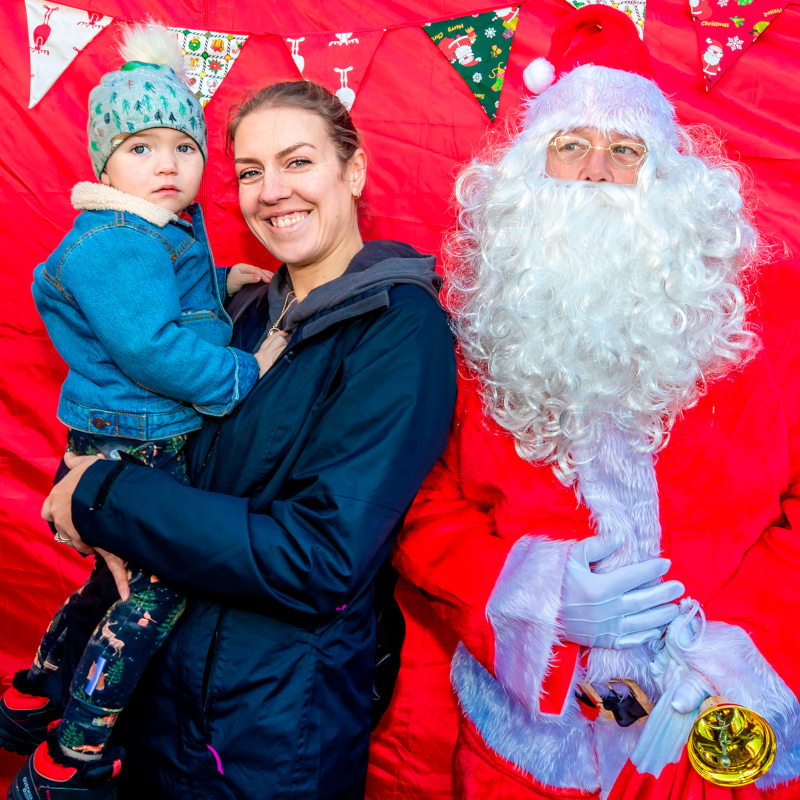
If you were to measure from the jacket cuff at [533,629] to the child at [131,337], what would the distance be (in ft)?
2.50

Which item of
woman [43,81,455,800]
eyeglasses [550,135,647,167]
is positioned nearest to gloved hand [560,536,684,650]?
woman [43,81,455,800]

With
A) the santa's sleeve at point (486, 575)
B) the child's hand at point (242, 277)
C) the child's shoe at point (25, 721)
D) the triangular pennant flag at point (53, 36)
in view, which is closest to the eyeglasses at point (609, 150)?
the santa's sleeve at point (486, 575)

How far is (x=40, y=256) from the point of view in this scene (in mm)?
2750

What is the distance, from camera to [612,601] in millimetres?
1761

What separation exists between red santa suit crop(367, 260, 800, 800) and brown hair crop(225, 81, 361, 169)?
A: 698mm

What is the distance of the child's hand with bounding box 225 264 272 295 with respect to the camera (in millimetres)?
2352

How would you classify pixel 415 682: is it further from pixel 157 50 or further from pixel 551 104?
pixel 157 50

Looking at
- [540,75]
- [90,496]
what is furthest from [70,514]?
[540,75]

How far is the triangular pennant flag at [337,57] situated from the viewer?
99.4 inches

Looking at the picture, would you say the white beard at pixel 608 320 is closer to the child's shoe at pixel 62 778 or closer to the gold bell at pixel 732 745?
the gold bell at pixel 732 745

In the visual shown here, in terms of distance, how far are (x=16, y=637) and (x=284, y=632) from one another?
1717 millimetres

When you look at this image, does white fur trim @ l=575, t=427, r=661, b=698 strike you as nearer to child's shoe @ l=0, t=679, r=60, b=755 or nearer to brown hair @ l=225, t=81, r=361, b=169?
brown hair @ l=225, t=81, r=361, b=169

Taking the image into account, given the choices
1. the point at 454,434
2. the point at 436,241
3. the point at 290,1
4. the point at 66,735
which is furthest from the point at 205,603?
the point at 290,1

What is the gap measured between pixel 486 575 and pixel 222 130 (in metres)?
1.76
